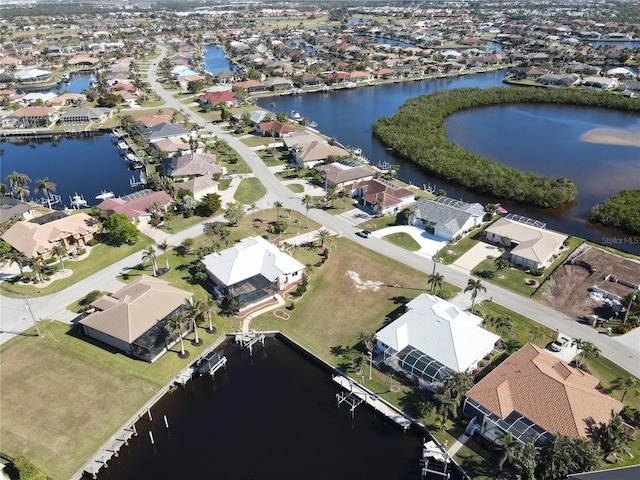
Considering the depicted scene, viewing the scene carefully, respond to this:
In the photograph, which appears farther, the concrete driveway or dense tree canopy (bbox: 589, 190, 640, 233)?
dense tree canopy (bbox: 589, 190, 640, 233)

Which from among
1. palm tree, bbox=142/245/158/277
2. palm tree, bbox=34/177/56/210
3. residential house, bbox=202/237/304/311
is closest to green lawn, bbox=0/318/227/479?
residential house, bbox=202/237/304/311

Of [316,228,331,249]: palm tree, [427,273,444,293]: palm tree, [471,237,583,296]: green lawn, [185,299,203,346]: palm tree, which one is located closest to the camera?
[185,299,203,346]: palm tree

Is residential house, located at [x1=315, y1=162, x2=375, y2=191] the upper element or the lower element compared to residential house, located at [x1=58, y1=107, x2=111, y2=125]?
lower

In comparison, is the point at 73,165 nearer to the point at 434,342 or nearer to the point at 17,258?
the point at 17,258

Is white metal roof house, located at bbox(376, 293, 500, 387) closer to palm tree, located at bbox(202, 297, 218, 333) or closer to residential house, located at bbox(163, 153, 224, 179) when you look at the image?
palm tree, located at bbox(202, 297, 218, 333)

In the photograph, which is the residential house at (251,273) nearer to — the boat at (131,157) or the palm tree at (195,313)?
the palm tree at (195,313)

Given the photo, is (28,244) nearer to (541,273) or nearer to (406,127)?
(541,273)

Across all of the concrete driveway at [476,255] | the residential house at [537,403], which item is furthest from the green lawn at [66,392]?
the concrete driveway at [476,255]
